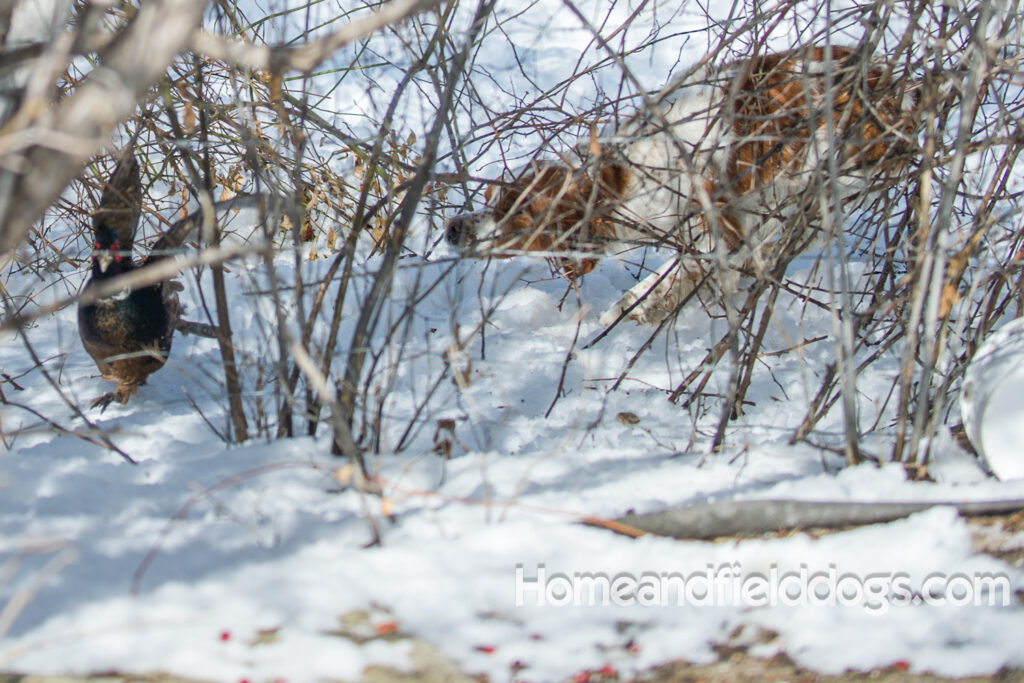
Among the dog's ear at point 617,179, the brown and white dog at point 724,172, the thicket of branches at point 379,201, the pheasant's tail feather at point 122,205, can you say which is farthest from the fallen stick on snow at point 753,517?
the dog's ear at point 617,179

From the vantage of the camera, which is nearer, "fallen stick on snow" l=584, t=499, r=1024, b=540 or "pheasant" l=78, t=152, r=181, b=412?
"fallen stick on snow" l=584, t=499, r=1024, b=540

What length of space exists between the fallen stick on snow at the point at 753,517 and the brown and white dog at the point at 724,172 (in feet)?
1.54

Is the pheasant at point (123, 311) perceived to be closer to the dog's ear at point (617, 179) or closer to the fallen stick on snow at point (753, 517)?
the fallen stick on snow at point (753, 517)

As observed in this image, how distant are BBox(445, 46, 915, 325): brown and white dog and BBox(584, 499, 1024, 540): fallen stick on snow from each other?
0.47m

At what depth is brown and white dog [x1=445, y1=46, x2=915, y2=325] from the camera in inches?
70.6

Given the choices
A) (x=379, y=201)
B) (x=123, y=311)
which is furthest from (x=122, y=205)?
(x=379, y=201)

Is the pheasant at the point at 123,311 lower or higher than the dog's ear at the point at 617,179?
lower

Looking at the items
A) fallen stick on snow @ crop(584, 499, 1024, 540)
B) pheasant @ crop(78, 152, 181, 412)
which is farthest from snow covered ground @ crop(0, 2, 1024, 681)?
pheasant @ crop(78, 152, 181, 412)

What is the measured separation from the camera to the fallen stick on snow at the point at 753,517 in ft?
4.87

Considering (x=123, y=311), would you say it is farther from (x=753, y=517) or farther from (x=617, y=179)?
(x=617, y=179)

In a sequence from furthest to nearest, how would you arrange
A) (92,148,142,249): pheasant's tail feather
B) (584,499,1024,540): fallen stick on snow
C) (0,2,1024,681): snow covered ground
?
(92,148,142,249): pheasant's tail feather, (584,499,1024,540): fallen stick on snow, (0,2,1024,681): snow covered ground

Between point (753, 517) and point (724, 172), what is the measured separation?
2.70ft

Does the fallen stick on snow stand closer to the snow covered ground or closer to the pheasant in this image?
the snow covered ground

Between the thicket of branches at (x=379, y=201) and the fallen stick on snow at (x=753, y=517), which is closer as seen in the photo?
the thicket of branches at (x=379, y=201)
